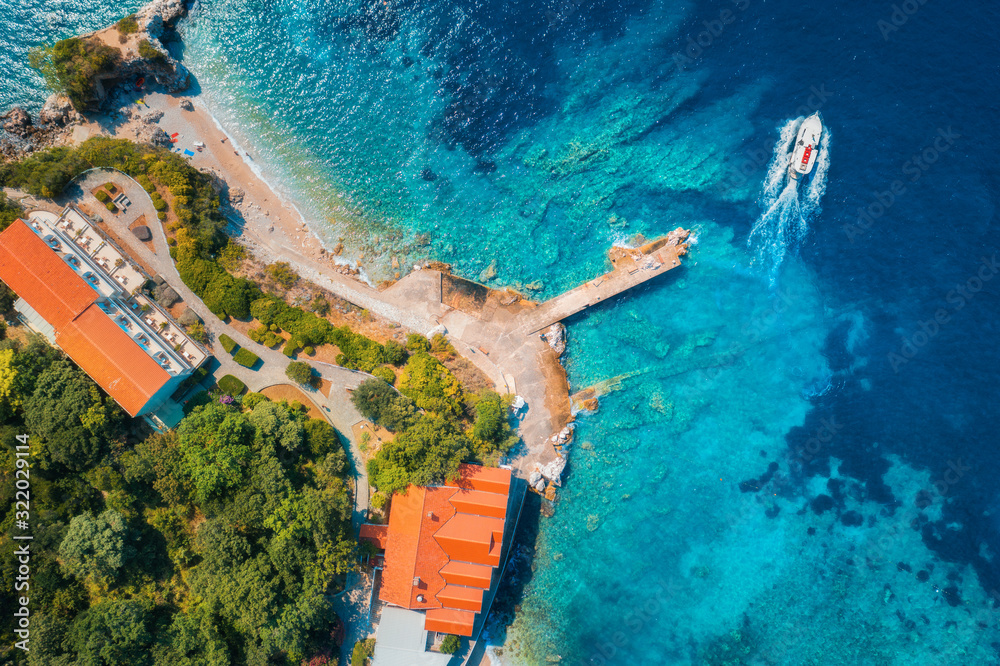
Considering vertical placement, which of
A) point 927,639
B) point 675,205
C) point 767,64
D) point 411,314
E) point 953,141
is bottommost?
point 927,639

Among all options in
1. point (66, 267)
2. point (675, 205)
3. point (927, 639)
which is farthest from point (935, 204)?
point (66, 267)

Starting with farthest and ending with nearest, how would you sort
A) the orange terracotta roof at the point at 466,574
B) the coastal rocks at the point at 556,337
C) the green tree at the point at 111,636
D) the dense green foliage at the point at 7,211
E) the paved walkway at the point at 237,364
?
the coastal rocks at the point at 556,337
the paved walkway at the point at 237,364
the orange terracotta roof at the point at 466,574
the dense green foliage at the point at 7,211
the green tree at the point at 111,636

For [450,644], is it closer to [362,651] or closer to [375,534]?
[362,651]

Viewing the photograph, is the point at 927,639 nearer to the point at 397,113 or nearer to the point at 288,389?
A: the point at 288,389

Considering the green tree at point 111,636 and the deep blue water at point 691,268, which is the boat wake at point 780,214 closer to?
the deep blue water at point 691,268

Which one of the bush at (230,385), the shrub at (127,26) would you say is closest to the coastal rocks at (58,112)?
the shrub at (127,26)

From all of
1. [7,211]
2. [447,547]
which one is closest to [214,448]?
[447,547]
